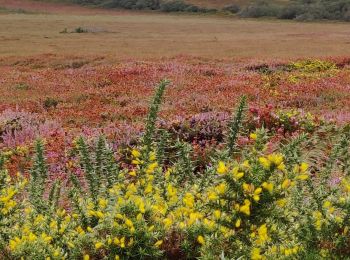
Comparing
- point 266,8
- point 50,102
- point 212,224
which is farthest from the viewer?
point 266,8

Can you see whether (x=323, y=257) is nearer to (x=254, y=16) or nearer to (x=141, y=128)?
(x=141, y=128)

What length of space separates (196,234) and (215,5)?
16540 cm

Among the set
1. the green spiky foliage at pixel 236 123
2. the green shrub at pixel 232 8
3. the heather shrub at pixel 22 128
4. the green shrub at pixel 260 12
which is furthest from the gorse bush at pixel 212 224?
the green shrub at pixel 232 8

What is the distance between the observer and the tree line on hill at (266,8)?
426 ft

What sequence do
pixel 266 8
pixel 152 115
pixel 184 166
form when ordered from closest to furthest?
pixel 184 166, pixel 152 115, pixel 266 8

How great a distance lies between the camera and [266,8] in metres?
141

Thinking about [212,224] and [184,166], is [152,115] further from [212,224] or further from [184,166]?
[212,224]

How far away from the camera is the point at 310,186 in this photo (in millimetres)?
5188

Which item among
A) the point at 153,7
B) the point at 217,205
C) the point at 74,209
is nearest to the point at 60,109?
the point at 74,209

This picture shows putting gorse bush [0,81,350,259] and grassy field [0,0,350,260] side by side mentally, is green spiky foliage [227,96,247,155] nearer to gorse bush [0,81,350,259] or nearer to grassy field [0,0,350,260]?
grassy field [0,0,350,260]

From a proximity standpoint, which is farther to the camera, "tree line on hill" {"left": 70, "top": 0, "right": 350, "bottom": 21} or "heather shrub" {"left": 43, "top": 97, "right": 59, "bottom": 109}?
"tree line on hill" {"left": 70, "top": 0, "right": 350, "bottom": 21}

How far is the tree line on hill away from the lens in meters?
130

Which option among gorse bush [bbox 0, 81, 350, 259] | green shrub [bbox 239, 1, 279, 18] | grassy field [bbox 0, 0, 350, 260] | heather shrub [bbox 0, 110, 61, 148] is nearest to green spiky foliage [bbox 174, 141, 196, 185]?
grassy field [bbox 0, 0, 350, 260]

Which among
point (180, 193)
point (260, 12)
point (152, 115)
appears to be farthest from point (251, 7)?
point (180, 193)
